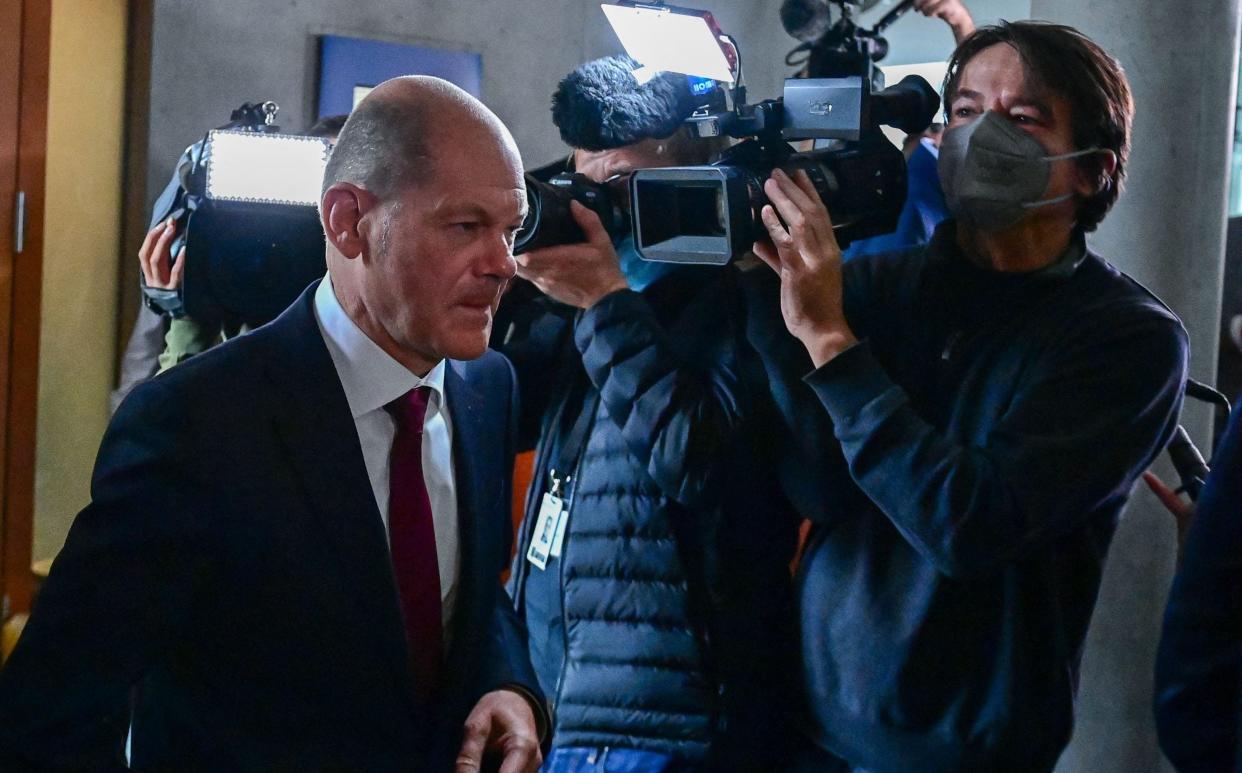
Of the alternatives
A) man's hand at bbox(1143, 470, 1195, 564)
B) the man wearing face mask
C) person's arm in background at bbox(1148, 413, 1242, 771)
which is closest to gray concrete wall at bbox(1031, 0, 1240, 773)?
man's hand at bbox(1143, 470, 1195, 564)

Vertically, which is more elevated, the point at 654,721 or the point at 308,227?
the point at 308,227

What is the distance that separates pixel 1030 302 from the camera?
1505mm

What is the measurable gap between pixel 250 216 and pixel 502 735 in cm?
104

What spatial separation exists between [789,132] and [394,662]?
860mm

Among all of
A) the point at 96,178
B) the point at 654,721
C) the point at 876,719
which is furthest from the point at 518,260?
the point at 96,178

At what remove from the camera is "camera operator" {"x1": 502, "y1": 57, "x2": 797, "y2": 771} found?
1540mm

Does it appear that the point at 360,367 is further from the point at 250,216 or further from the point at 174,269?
the point at 174,269

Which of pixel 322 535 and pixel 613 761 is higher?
pixel 322 535

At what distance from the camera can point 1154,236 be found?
2199 millimetres

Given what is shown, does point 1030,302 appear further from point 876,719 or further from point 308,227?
point 308,227

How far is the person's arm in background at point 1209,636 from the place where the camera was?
1.07 meters

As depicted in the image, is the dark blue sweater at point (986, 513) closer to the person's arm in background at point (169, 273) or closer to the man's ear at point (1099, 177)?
the man's ear at point (1099, 177)

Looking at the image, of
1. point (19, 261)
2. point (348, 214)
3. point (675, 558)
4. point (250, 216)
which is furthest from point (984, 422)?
point (19, 261)

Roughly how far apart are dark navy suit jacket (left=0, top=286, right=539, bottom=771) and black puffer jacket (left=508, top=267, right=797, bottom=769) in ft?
1.23
